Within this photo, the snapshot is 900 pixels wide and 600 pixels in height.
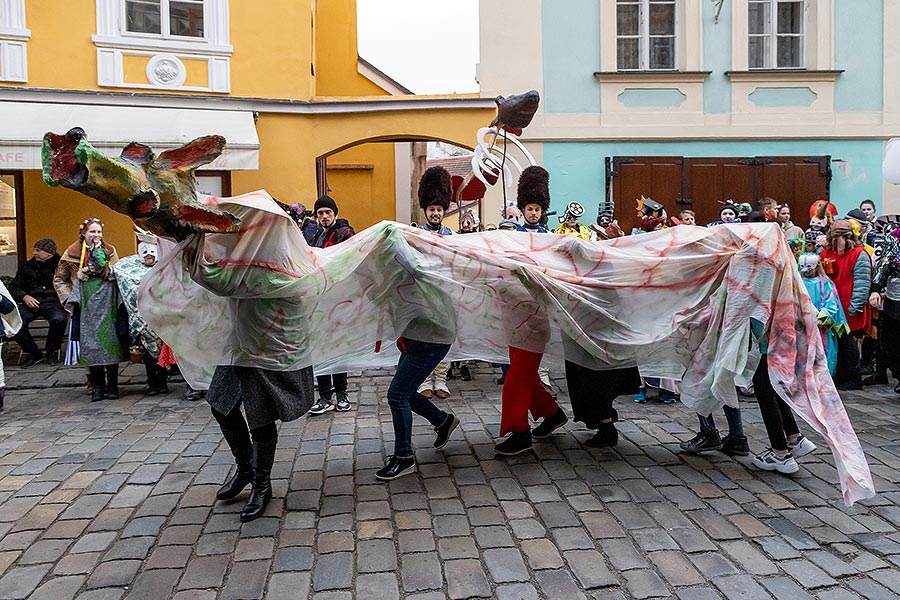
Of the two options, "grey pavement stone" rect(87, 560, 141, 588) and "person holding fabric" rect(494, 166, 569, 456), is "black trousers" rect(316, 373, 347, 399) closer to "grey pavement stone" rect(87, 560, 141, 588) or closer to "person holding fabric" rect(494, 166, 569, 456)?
"person holding fabric" rect(494, 166, 569, 456)

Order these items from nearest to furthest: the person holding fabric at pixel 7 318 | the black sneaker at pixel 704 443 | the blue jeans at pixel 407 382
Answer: the blue jeans at pixel 407 382, the black sneaker at pixel 704 443, the person holding fabric at pixel 7 318

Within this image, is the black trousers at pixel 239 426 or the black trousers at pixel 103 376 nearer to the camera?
the black trousers at pixel 239 426

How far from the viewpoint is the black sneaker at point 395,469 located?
4.72m

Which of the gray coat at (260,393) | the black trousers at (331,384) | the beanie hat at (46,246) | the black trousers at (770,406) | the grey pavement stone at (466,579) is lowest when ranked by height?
the grey pavement stone at (466,579)

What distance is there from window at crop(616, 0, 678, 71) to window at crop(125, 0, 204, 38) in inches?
254

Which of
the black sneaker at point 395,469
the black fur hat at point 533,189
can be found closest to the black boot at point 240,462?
the black sneaker at point 395,469

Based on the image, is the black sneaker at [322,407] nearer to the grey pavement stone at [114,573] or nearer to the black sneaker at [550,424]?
the black sneaker at [550,424]

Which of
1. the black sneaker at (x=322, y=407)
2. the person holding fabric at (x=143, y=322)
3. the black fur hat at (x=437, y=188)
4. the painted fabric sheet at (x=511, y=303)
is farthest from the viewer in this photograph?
the person holding fabric at (x=143, y=322)

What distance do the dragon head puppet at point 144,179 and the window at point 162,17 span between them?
358 inches

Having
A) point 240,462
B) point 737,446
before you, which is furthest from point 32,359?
point 737,446

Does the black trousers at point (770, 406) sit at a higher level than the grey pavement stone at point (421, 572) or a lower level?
higher

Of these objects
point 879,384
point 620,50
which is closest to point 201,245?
point 879,384

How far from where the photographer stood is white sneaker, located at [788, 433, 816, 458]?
496cm

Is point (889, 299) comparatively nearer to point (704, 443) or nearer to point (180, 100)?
point (704, 443)
